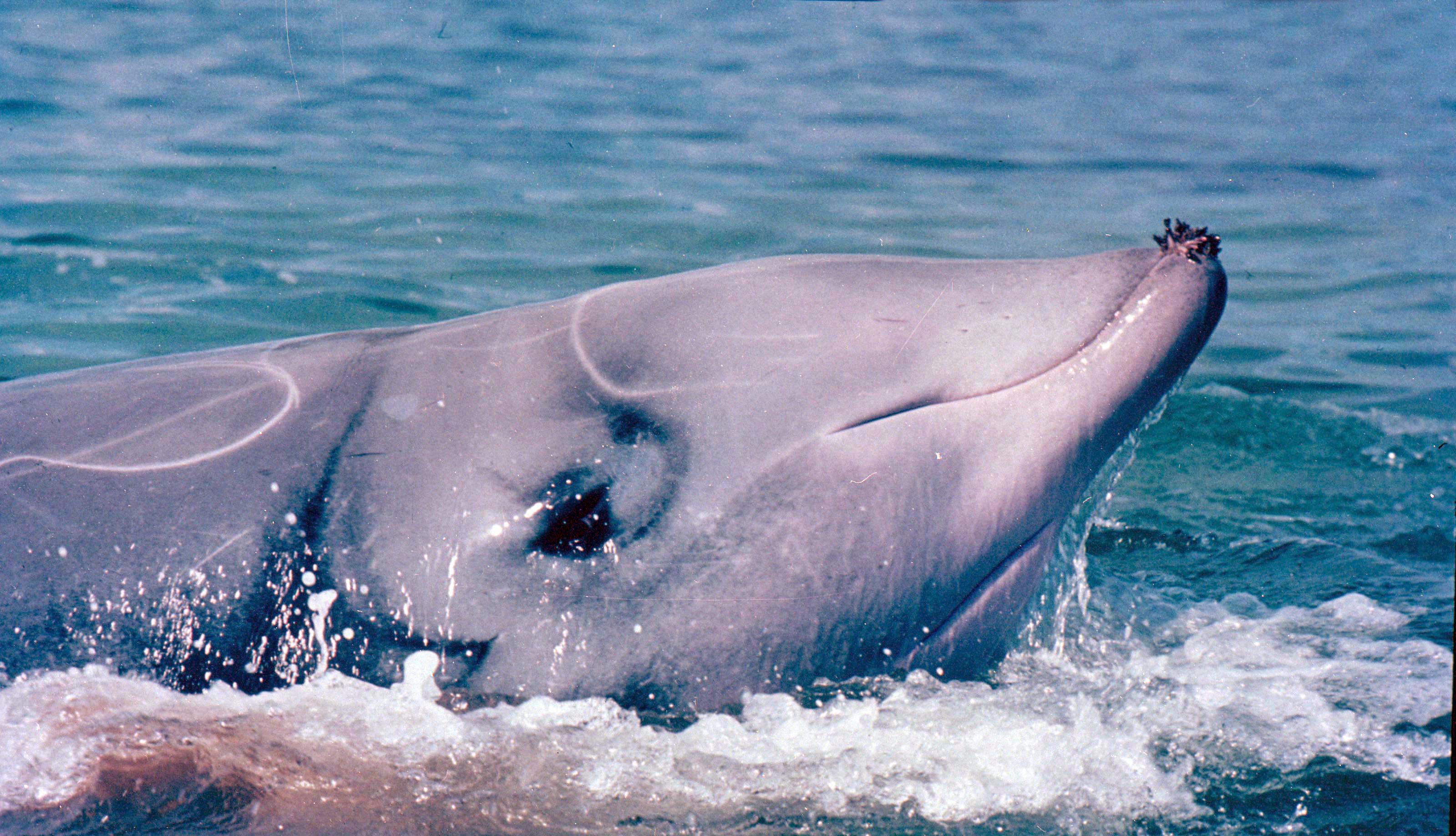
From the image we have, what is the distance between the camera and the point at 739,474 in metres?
3.59

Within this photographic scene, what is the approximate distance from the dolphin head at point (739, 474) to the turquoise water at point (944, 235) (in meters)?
0.28

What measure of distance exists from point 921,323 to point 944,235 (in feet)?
27.3

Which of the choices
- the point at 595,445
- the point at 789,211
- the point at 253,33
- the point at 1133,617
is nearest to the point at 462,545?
the point at 595,445

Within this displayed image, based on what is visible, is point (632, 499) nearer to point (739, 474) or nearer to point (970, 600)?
point (739, 474)

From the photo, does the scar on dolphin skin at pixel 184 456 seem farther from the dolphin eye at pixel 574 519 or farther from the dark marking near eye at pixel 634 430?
the dark marking near eye at pixel 634 430

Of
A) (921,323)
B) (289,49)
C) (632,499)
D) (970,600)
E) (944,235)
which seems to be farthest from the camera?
(289,49)

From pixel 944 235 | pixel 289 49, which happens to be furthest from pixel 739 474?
pixel 289 49

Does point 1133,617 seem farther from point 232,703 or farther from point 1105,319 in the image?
point 232,703

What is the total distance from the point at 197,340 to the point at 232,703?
5.95 metres

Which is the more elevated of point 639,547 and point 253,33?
point 253,33

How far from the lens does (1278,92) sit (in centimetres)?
1669

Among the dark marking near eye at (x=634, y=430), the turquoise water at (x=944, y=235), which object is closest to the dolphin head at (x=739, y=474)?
the dark marking near eye at (x=634, y=430)

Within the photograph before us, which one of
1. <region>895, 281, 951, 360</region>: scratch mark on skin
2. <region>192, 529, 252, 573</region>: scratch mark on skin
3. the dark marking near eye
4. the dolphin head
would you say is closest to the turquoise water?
the dolphin head

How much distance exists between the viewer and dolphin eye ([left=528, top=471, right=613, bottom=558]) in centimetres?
358
